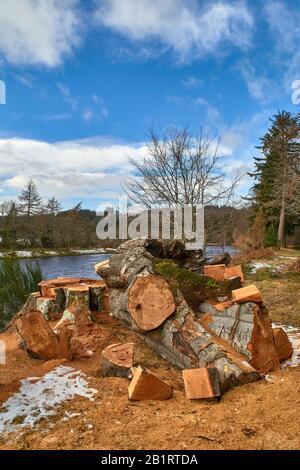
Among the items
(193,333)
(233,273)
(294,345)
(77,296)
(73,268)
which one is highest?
(233,273)

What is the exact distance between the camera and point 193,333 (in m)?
3.57

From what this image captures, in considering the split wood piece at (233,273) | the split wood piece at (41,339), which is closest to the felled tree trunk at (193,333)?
the split wood piece at (41,339)

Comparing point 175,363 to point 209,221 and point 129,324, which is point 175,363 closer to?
point 129,324

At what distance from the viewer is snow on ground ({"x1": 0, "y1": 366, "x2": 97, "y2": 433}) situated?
247cm

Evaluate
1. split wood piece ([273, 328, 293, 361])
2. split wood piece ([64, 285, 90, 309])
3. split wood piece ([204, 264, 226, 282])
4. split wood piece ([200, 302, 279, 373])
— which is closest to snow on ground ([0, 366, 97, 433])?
split wood piece ([200, 302, 279, 373])

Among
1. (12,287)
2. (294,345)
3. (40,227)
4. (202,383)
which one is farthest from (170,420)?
(40,227)

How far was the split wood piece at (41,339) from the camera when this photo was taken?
3814 millimetres

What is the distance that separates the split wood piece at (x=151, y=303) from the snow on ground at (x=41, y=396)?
30.2 inches

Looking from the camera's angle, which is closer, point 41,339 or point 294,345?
point 41,339

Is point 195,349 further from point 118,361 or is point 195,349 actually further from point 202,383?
point 118,361

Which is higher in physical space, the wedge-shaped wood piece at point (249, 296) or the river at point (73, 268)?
the wedge-shaped wood piece at point (249, 296)

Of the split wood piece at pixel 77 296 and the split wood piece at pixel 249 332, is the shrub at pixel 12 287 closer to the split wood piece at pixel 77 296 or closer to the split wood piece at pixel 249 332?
the split wood piece at pixel 77 296

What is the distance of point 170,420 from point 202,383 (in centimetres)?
53

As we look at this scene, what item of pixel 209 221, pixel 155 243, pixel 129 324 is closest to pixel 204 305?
pixel 129 324
